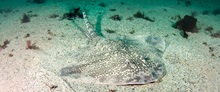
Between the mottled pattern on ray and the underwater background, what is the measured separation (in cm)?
4

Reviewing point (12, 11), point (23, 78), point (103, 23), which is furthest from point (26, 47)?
point (12, 11)

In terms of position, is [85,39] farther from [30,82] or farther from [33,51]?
[30,82]

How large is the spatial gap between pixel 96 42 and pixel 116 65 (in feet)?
4.86

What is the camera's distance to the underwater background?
18.7 ft

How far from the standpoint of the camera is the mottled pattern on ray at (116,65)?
4988 millimetres

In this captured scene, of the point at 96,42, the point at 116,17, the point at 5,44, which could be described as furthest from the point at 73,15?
the point at 96,42

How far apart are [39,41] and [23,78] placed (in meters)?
2.24

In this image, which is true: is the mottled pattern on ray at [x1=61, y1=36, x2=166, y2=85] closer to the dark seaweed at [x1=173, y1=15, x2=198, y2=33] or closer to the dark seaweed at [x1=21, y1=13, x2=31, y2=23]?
the dark seaweed at [x1=173, y1=15, x2=198, y2=33]

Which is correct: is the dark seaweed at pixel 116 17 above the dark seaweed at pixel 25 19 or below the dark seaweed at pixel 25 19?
above

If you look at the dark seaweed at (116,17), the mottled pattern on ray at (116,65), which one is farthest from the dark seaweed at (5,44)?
the dark seaweed at (116,17)

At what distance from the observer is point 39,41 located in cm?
802

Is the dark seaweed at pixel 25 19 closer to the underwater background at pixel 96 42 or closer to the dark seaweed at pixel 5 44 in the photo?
the underwater background at pixel 96 42

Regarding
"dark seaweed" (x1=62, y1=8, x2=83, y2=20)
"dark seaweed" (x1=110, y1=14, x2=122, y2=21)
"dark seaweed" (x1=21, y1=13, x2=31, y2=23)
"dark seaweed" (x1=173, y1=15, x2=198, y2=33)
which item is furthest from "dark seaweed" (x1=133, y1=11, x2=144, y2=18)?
"dark seaweed" (x1=21, y1=13, x2=31, y2=23)

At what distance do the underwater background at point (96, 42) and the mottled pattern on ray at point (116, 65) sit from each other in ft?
0.14
